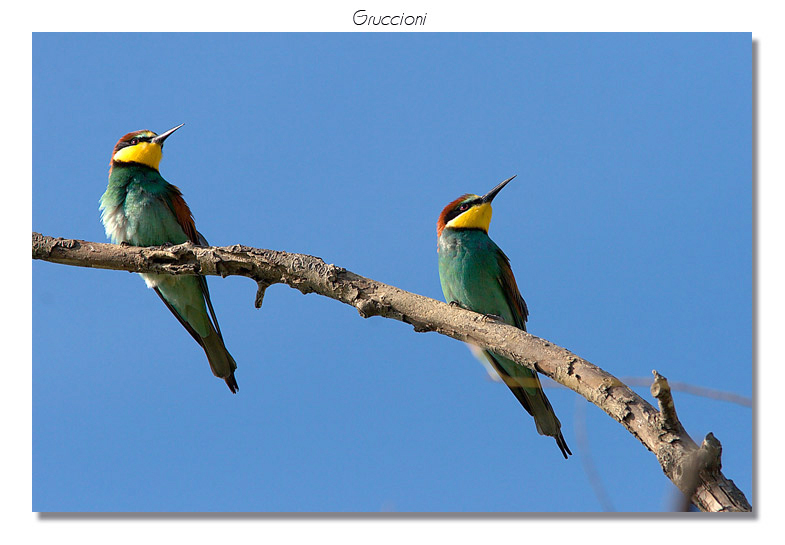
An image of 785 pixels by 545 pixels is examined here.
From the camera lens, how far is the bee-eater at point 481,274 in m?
3.30

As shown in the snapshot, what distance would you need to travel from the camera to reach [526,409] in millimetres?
3129

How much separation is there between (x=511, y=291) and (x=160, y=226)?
5.85 feet

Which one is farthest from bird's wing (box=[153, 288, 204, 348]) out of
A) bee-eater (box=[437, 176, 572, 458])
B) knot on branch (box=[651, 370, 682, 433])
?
knot on branch (box=[651, 370, 682, 433])

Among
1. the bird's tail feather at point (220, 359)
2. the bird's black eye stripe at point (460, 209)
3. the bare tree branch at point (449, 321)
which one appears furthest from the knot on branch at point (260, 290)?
the bird's black eye stripe at point (460, 209)

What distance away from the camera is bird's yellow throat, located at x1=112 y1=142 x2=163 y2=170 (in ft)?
12.6

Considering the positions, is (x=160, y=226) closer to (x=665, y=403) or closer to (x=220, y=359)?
(x=220, y=359)

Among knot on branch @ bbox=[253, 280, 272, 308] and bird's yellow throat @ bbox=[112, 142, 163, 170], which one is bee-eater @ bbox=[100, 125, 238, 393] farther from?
knot on branch @ bbox=[253, 280, 272, 308]

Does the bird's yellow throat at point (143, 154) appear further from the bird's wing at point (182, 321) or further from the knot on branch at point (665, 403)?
the knot on branch at point (665, 403)

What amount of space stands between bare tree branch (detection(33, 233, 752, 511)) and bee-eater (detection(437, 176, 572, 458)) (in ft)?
Answer: 3.40

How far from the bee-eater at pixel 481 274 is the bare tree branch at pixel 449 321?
1.04 meters

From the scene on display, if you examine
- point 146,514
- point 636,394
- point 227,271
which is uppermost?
point 227,271
